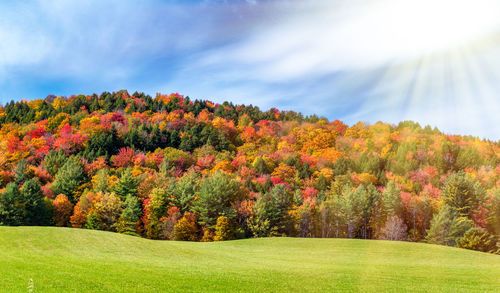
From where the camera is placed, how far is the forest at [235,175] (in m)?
73.4

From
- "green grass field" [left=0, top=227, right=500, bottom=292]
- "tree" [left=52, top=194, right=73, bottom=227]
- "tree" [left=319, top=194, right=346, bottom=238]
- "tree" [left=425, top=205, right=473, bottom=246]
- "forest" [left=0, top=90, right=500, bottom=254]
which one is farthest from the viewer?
"tree" [left=319, top=194, right=346, bottom=238]

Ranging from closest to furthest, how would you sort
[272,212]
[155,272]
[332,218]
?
[155,272] < [272,212] < [332,218]

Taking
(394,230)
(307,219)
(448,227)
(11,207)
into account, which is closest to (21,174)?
(11,207)

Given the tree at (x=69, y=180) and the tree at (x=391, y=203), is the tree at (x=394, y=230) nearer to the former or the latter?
the tree at (x=391, y=203)

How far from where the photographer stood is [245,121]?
167625 mm

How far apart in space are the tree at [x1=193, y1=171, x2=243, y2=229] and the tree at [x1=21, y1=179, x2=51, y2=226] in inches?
1276

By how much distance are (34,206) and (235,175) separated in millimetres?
51064

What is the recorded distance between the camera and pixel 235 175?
4011 inches

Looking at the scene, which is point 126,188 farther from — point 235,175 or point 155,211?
point 235,175

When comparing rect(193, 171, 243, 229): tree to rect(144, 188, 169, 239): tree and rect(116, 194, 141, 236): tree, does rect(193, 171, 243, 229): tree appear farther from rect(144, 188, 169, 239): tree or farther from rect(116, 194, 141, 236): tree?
rect(116, 194, 141, 236): tree

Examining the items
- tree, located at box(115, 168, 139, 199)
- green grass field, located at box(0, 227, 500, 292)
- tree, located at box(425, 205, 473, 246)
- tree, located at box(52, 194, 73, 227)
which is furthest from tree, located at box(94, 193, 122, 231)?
tree, located at box(425, 205, 473, 246)

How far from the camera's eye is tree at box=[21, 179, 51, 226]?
71250mm

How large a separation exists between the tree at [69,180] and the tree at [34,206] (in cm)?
1010

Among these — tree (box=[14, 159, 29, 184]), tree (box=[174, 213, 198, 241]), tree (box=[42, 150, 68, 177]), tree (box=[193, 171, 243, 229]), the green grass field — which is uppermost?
tree (box=[42, 150, 68, 177])
